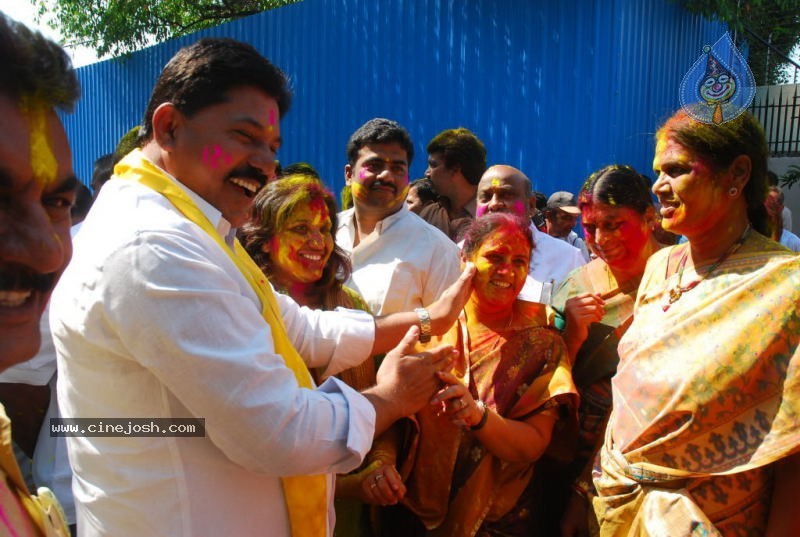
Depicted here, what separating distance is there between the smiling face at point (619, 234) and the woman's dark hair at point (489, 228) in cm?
37

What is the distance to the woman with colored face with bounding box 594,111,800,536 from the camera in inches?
72.1

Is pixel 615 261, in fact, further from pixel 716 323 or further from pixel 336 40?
pixel 336 40

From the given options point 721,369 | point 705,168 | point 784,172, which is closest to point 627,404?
point 721,369

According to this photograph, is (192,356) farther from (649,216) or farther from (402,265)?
(649,216)

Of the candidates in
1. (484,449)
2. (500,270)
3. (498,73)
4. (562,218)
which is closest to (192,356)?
(484,449)

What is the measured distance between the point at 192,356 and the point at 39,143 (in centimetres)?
56

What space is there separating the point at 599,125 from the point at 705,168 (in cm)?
460

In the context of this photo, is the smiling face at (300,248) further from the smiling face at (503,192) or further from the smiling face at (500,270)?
the smiling face at (503,192)

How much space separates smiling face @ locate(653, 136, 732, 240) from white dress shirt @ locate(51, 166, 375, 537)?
1.30 metres

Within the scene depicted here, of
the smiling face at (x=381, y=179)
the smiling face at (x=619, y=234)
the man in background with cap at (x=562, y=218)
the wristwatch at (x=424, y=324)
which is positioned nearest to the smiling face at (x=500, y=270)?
the wristwatch at (x=424, y=324)

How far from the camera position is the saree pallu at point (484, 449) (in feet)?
7.93

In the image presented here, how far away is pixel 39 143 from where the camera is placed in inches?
35.2

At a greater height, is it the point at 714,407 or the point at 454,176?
the point at 454,176

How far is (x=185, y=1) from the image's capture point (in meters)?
13.3
